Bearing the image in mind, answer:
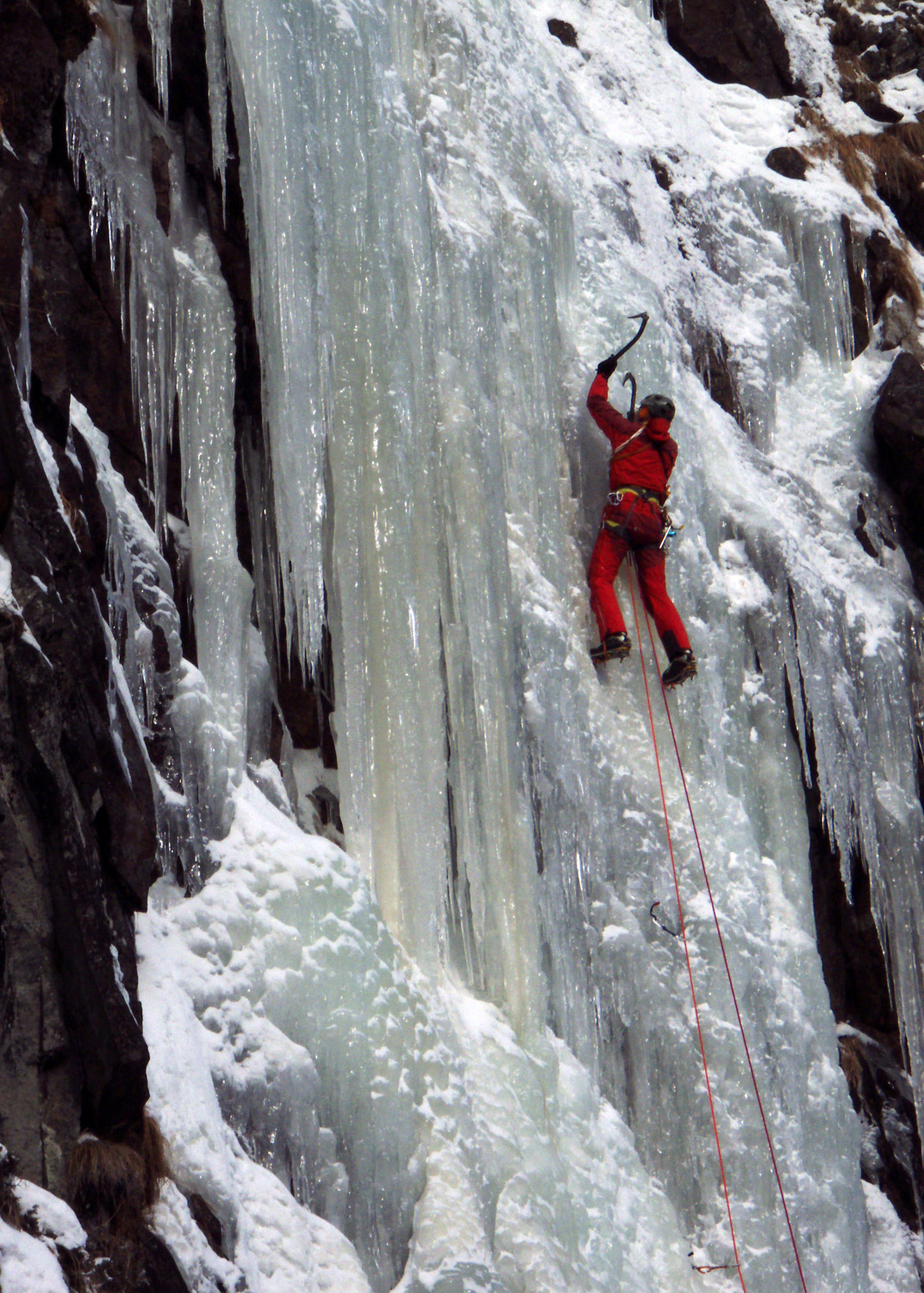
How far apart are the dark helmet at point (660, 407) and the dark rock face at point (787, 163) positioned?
10.7 ft

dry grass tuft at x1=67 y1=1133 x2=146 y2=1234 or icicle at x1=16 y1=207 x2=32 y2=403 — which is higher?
icicle at x1=16 y1=207 x2=32 y2=403

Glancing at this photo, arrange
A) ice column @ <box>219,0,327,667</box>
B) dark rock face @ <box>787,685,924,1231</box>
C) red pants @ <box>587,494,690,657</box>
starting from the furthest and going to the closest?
1. dark rock face @ <box>787,685,924,1231</box>
2. red pants @ <box>587,494,690,657</box>
3. ice column @ <box>219,0,327,667</box>

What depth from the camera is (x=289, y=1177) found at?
4.51 m

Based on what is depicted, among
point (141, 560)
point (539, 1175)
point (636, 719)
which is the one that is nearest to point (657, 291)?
point (636, 719)

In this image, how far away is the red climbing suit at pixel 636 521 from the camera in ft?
21.4

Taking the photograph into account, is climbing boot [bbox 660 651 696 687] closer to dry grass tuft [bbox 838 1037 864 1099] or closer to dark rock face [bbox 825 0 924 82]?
dry grass tuft [bbox 838 1037 864 1099]

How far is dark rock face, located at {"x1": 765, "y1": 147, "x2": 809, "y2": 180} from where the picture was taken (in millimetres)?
9211

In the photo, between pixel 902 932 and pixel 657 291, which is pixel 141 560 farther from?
pixel 902 932

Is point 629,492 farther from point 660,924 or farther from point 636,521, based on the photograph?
point 660,924

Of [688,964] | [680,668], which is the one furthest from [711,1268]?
[680,668]

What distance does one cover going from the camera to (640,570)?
6746 millimetres

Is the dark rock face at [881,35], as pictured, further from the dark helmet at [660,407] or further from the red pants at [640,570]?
the red pants at [640,570]

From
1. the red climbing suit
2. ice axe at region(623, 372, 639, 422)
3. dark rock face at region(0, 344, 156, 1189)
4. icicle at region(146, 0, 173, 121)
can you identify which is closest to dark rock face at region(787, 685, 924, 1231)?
the red climbing suit

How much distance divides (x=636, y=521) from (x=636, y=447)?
1.14 feet
